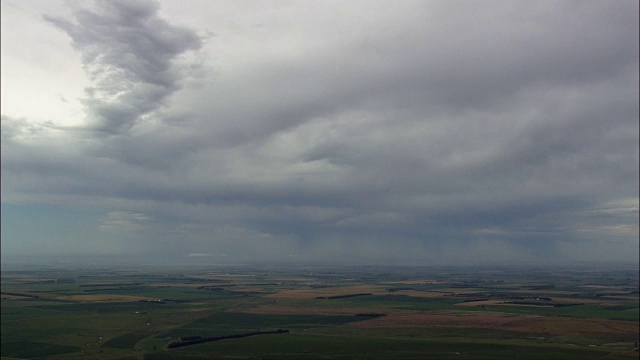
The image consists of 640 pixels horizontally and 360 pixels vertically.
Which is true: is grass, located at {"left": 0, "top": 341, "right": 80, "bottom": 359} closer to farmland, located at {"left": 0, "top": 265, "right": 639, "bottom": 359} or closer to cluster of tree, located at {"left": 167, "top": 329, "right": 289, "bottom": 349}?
farmland, located at {"left": 0, "top": 265, "right": 639, "bottom": 359}

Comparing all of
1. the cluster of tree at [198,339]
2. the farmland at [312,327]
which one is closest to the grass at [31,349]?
the farmland at [312,327]

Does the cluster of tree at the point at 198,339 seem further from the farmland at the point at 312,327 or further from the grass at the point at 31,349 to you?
the grass at the point at 31,349

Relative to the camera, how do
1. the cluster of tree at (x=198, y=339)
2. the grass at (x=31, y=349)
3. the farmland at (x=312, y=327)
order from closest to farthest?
the grass at (x=31, y=349) < the farmland at (x=312, y=327) < the cluster of tree at (x=198, y=339)

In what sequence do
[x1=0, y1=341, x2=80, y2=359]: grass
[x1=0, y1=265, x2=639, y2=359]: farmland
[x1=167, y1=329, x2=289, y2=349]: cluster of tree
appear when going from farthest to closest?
[x1=167, y1=329, x2=289, y2=349]: cluster of tree, [x1=0, y1=265, x2=639, y2=359]: farmland, [x1=0, y1=341, x2=80, y2=359]: grass

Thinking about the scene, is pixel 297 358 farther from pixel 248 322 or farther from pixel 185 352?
pixel 248 322

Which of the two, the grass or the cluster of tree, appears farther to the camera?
the cluster of tree

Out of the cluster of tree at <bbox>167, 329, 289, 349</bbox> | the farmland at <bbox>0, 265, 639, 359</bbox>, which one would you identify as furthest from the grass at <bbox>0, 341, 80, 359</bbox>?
the cluster of tree at <bbox>167, 329, 289, 349</bbox>

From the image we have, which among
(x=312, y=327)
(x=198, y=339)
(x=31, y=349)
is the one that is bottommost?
(x=312, y=327)

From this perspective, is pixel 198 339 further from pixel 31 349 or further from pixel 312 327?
pixel 31 349

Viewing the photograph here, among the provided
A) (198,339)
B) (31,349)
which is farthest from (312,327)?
(31,349)

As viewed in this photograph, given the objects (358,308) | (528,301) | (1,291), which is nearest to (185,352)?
(358,308)

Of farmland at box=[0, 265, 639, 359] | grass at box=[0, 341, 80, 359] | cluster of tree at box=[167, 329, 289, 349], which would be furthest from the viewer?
cluster of tree at box=[167, 329, 289, 349]

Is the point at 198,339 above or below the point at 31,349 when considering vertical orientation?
above
